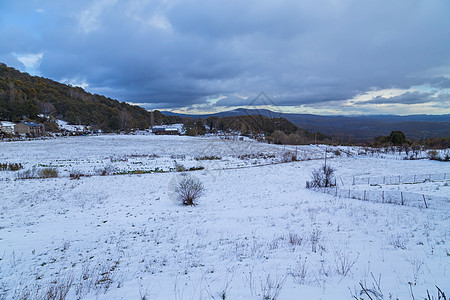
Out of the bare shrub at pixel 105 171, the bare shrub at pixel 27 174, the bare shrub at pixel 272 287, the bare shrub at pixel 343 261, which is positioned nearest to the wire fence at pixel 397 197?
the bare shrub at pixel 343 261

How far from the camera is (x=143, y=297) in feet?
12.8

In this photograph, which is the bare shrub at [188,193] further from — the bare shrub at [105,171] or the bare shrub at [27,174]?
the bare shrub at [27,174]

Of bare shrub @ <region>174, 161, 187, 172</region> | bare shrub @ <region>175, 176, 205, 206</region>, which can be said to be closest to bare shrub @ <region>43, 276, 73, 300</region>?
bare shrub @ <region>175, 176, 205, 206</region>

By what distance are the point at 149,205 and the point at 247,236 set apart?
7396 mm

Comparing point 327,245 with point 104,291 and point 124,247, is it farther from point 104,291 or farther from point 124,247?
point 124,247

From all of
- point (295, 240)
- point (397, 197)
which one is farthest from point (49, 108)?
point (397, 197)

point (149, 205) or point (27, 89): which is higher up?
point (27, 89)

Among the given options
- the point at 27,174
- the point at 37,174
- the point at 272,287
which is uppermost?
the point at 272,287

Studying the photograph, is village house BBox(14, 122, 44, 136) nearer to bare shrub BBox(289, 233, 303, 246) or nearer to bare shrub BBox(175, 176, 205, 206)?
bare shrub BBox(175, 176, 205, 206)

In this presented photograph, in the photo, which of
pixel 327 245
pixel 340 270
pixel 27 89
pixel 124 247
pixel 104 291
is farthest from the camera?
pixel 27 89

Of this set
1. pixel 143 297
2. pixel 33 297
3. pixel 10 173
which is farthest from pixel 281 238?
pixel 10 173

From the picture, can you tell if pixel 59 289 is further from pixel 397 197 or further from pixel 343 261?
pixel 397 197

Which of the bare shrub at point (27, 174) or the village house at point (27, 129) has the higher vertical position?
the village house at point (27, 129)

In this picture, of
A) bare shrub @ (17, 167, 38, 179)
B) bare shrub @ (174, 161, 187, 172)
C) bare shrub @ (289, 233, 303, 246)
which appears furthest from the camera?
bare shrub @ (174, 161, 187, 172)
